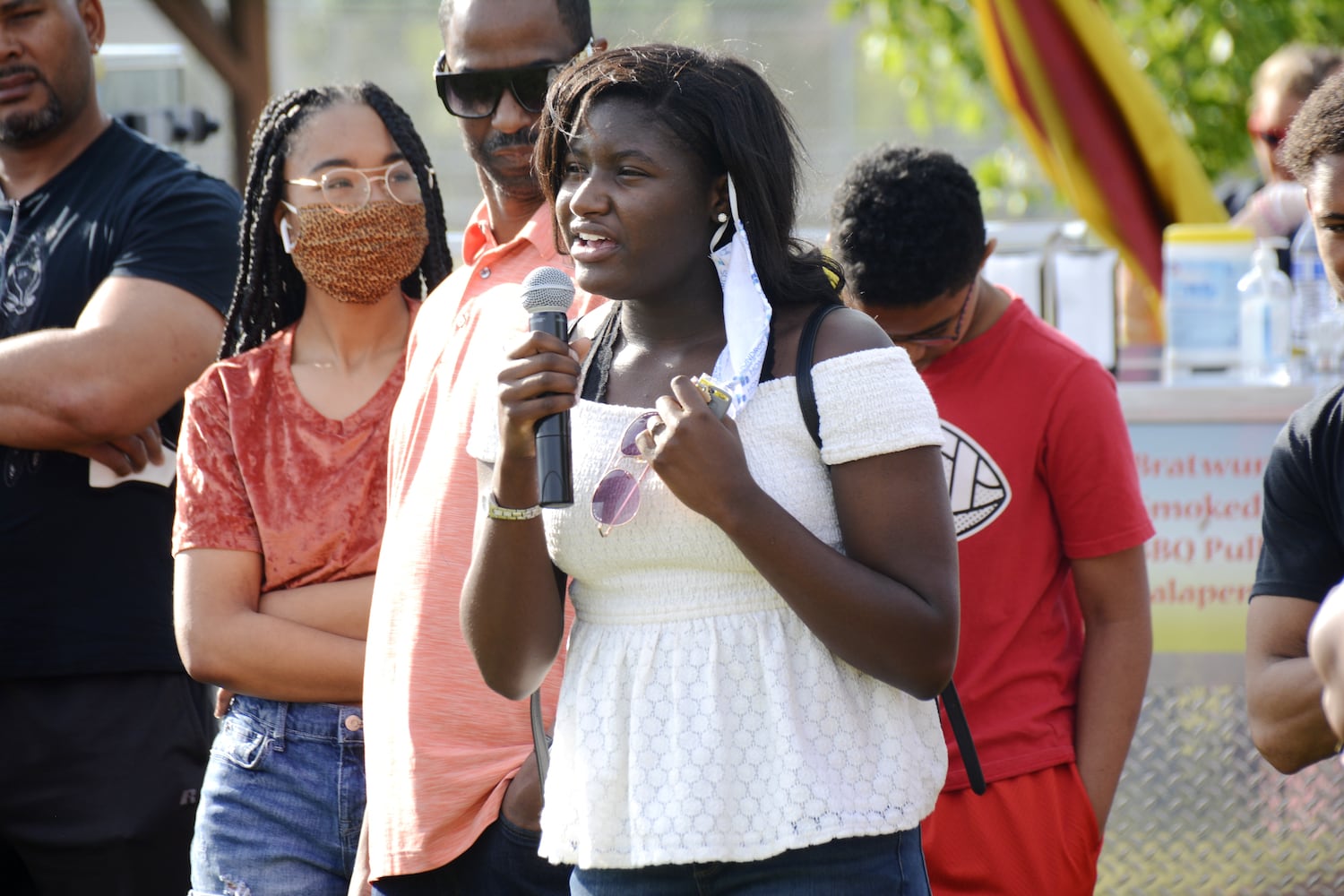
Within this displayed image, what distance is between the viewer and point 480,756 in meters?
2.71

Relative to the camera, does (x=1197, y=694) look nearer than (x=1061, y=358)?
No

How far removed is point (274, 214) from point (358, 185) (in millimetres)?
222

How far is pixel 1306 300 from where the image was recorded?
16.3 feet

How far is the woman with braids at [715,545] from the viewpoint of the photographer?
2201 millimetres

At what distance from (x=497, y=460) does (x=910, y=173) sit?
1504 mm

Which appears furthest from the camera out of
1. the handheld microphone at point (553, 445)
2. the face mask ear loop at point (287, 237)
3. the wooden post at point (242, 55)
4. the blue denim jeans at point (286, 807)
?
the wooden post at point (242, 55)

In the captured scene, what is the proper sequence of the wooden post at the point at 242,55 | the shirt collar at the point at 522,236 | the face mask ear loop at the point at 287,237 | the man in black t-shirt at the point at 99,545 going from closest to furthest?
1. the shirt collar at the point at 522,236
2. the face mask ear loop at the point at 287,237
3. the man in black t-shirt at the point at 99,545
4. the wooden post at the point at 242,55

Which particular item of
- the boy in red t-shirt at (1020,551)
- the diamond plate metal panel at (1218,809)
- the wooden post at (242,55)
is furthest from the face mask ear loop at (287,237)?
the wooden post at (242,55)

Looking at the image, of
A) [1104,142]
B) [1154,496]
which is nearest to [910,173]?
[1154,496]

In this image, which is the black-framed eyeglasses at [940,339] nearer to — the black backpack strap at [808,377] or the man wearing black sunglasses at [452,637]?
the man wearing black sunglasses at [452,637]

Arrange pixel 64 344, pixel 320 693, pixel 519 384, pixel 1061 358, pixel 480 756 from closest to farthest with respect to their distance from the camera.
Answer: pixel 519 384
pixel 480 756
pixel 320 693
pixel 1061 358
pixel 64 344

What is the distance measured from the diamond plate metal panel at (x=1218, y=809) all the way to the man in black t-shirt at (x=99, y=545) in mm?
2500

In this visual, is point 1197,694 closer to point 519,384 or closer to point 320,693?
point 320,693

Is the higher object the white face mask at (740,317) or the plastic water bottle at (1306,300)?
the white face mask at (740,317)
